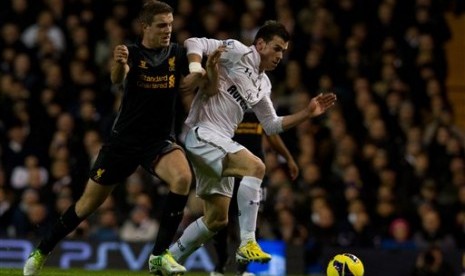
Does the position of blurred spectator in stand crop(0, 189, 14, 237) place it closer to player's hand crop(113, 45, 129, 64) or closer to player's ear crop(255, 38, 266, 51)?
player's ear crop(255, 38, 266, 51)

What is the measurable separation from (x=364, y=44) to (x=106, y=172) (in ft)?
29.4

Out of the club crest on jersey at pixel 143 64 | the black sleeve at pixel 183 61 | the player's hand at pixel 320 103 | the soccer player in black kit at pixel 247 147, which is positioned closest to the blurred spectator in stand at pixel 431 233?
the soccer player in black kit at pixel 247 147

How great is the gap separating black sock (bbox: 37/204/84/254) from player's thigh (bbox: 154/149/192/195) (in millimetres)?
Answer: 857

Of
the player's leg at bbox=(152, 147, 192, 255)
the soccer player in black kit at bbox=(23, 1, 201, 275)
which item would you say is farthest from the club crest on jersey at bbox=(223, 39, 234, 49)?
the player's leg at bbox=(152, 147, 192, 255)

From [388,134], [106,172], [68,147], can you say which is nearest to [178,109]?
[68,147]

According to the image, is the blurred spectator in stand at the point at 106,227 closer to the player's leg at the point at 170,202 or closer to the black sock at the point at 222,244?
the black sock at the point at 222,244

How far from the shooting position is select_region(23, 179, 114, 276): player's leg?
10.9 meters

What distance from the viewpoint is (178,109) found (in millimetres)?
17859

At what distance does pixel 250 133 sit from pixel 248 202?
200cm

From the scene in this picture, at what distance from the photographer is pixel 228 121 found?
11359 mm

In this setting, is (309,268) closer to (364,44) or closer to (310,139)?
(310,139)

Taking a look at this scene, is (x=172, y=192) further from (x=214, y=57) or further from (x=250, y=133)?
(x=250, y=133)

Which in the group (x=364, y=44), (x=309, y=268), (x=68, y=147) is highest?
(x=364, y=44)

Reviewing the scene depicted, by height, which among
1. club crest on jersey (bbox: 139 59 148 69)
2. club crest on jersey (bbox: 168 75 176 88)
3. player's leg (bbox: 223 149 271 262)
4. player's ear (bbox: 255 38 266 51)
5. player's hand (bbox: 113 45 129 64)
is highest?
player's ear (bbox: 255 38 266 51)
